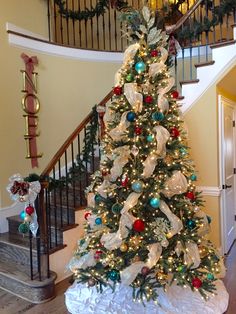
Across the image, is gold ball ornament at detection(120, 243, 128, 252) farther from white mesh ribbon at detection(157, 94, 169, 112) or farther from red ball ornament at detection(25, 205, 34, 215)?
white mesh ribbon at detection(157, 94, 169, 112)

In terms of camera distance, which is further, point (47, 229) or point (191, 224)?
point (47, 229)

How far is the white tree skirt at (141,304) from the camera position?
2.33m

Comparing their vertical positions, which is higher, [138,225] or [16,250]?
[138,225]

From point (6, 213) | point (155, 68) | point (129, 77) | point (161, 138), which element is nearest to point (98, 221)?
point (161, 138)

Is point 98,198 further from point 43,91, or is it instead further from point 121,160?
point 43,91

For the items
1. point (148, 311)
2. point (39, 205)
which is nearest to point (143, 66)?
point (39, 205)

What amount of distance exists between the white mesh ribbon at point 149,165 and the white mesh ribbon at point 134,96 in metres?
0.41

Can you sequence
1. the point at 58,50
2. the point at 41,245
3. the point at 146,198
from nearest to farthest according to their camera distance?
the point at 146,198, the point at 41,245, the point at 58,50

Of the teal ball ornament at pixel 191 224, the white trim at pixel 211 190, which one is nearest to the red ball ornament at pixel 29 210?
the teal ball ornament at pixel 191 224

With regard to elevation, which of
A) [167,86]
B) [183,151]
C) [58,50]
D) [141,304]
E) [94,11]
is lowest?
[141,304]

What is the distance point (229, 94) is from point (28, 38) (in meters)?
3.02

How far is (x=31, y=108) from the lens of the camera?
4188 mm

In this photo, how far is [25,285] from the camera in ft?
9.16

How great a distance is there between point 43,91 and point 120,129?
98.8 inches
